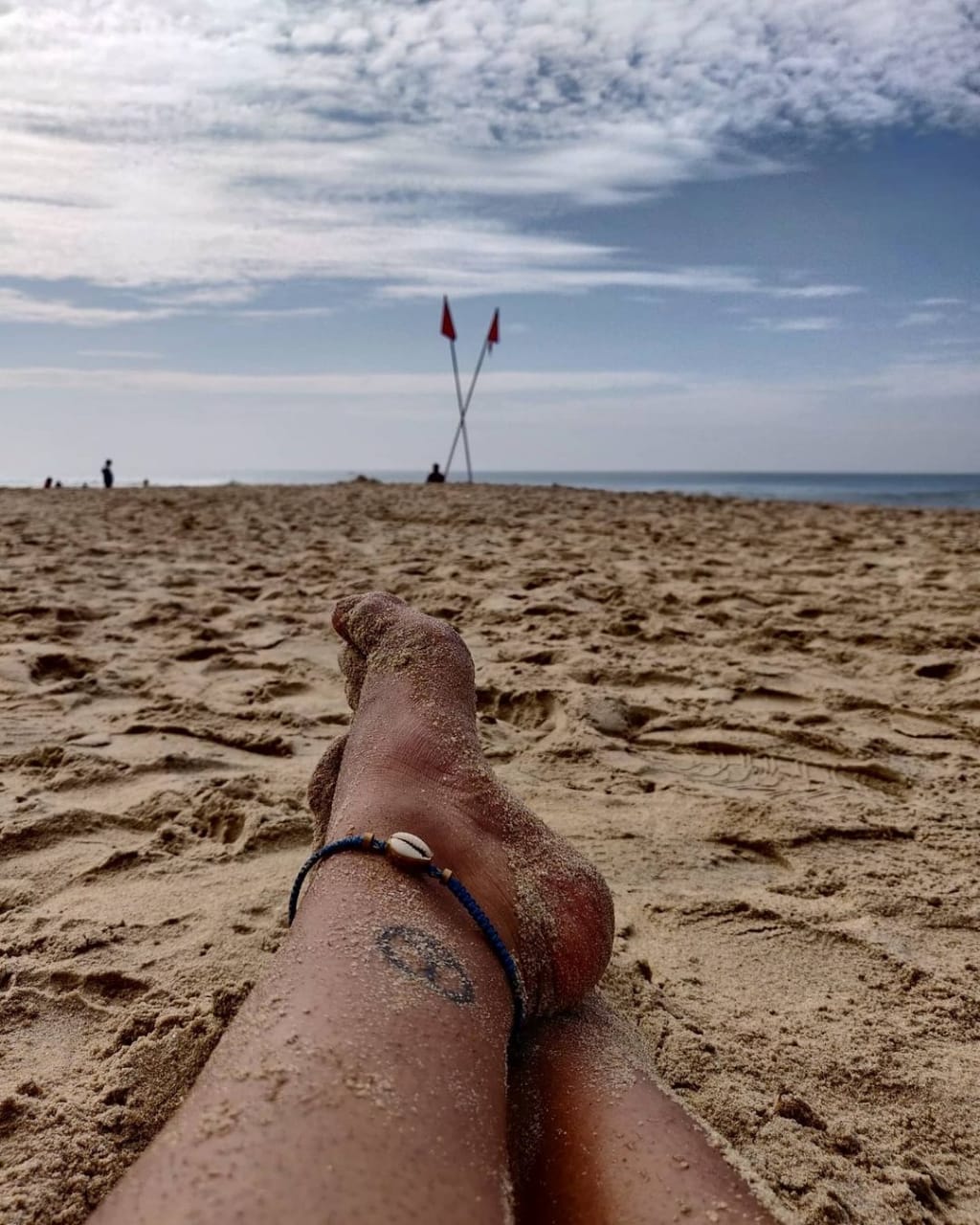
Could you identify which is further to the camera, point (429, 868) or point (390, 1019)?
point (429, 868)

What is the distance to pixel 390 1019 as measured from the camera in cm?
82

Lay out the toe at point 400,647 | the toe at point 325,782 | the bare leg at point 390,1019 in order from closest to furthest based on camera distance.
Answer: the bare leg at point 390,1019
the toe at point 325,782
the toe at point 400,647

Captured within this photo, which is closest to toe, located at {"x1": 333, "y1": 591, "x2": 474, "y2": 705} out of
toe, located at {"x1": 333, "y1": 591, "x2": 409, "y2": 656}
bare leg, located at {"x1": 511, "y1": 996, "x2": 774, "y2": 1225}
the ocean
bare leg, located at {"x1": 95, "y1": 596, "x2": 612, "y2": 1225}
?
toe, located at {"x1": 333, "y1": 591, "x2": 409, "y2": 656}

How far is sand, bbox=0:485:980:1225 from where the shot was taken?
1.02 metres

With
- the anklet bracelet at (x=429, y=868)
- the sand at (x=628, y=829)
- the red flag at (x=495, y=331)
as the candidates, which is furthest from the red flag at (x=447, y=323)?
the anklet bracelet at (x=429, y=868)

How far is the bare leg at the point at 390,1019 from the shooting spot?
25.9 inches

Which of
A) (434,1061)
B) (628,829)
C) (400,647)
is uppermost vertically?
(400,647)

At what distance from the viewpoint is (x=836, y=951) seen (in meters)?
1.36

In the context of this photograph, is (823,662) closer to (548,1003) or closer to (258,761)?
(258,761)

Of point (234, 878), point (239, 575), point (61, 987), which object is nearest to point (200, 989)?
point (61, 987)

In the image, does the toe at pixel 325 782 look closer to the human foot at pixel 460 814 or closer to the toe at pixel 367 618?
the human foot at pixel 460 814

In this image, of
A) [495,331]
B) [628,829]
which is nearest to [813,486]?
[495,331]

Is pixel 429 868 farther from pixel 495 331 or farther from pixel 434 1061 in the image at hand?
pixel 495 331

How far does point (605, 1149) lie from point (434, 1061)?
0.20 m
